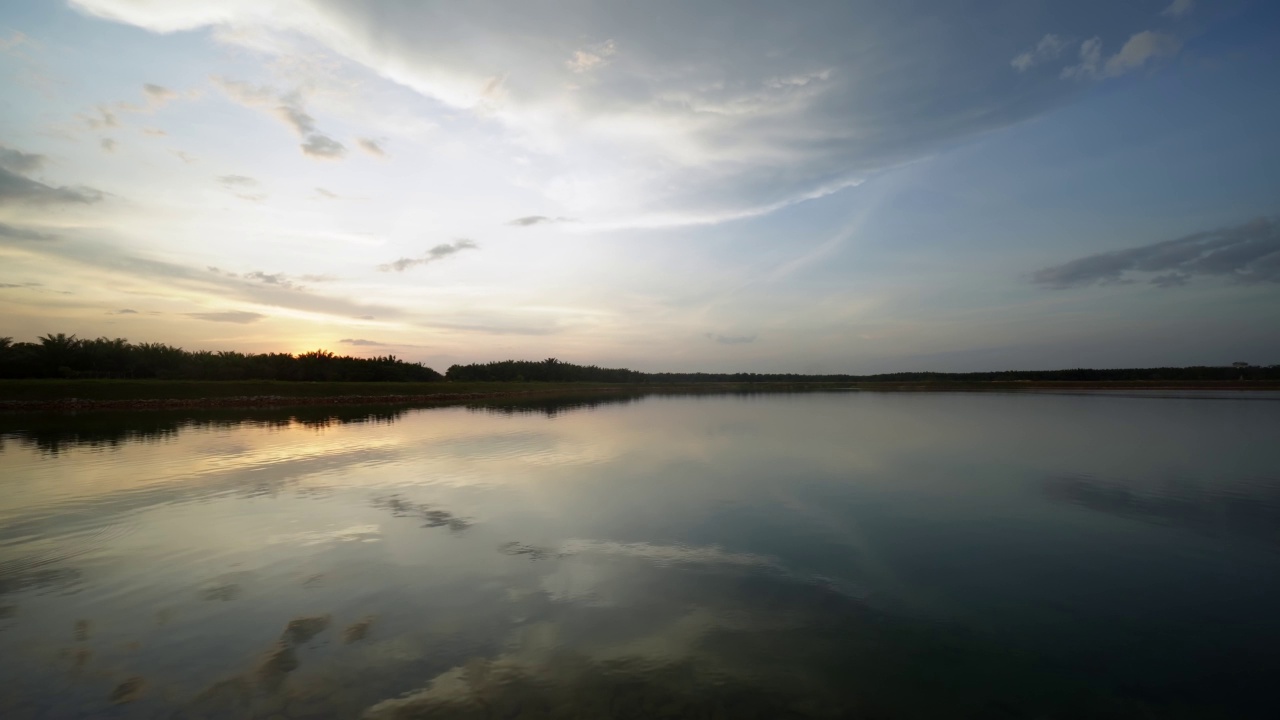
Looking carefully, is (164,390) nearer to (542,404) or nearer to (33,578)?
(542,404)

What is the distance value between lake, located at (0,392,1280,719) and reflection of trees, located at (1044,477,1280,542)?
106 mm

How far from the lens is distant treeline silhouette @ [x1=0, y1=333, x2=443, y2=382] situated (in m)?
56.6

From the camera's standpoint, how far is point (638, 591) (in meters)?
8.14

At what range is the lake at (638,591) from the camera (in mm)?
5426

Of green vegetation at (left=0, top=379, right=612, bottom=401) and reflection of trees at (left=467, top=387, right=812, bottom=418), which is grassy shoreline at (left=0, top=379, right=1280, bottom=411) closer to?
green vegetation at (left=0, top=379, right=612, bottom=401)

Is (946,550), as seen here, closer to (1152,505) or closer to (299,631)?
(1152,505)

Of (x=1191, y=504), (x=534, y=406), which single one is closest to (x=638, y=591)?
(x=1191, y=504)

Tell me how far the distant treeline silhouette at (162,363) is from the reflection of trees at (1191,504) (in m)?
85.8

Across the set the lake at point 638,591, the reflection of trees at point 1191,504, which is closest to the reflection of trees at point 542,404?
the lake at point 638,591

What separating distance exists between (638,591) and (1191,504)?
14641 millimetres

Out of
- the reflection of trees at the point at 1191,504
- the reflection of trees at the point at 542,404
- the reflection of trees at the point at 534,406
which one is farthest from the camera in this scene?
the reflection of trees at the point at 542,404

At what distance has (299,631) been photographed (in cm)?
673

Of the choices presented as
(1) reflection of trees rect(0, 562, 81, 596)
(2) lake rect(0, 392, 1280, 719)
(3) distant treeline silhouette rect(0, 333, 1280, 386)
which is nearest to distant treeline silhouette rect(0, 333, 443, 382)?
(3) distant treeline silhouette rect(0, 333, 1280, 386)

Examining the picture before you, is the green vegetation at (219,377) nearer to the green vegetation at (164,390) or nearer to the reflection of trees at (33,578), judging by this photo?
the green vegetation at (164,390)
